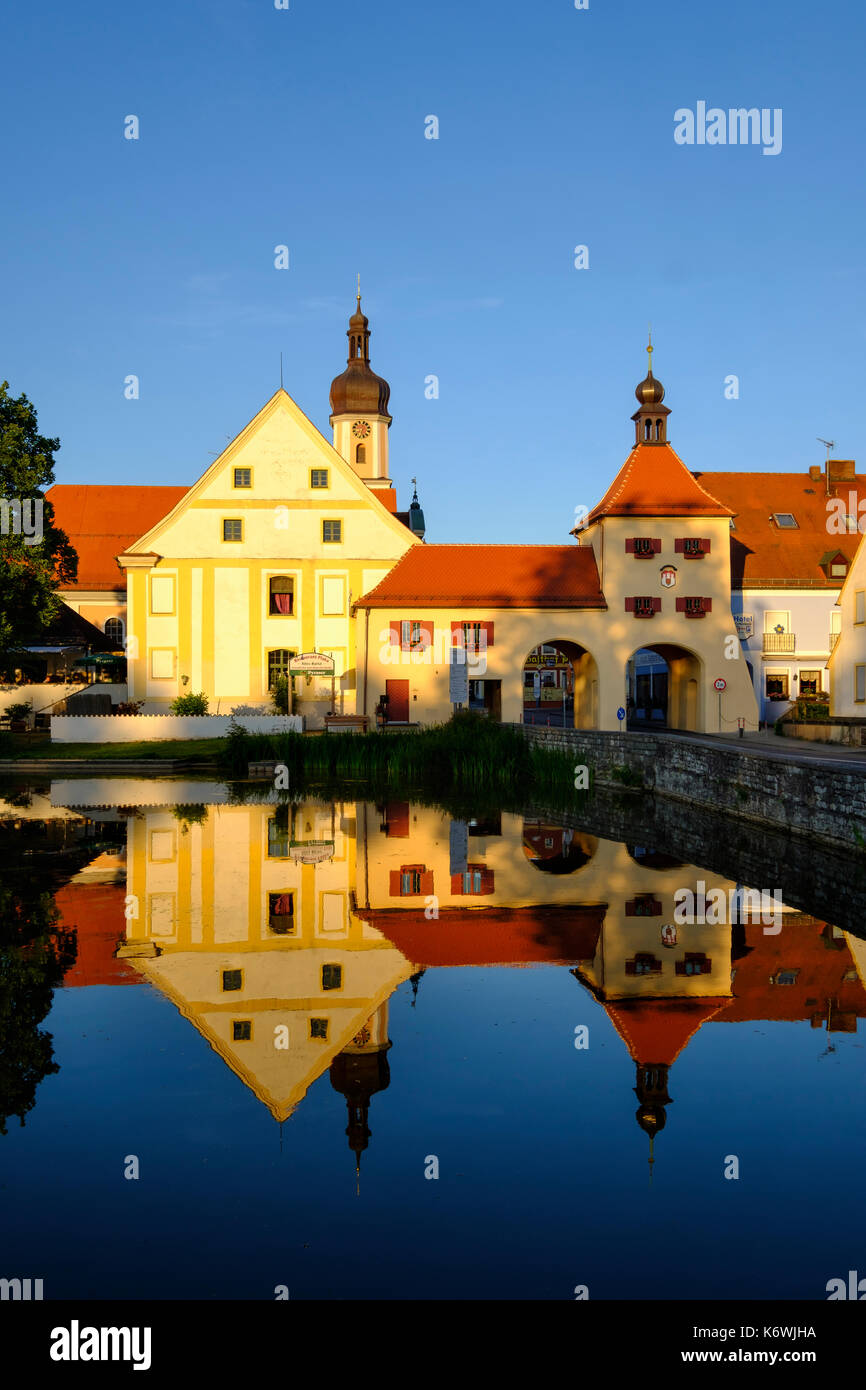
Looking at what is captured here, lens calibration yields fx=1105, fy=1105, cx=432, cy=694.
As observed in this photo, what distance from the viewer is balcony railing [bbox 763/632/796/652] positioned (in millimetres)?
50656

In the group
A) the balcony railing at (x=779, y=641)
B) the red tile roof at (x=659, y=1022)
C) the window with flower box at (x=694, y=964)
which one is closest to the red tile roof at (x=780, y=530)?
the balcony railing at (x=779, y=641)

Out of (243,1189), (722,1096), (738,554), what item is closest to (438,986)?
(722,1096)

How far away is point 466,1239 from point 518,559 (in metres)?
42.1

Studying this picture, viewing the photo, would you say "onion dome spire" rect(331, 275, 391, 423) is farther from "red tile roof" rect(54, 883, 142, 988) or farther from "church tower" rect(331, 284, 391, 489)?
"red tile roof" rect(54, 883, 142, 988)

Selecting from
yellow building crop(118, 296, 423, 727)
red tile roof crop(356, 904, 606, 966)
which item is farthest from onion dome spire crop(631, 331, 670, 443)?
red tile roof crop(356, 904, 606, 966)

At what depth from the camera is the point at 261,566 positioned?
156ft

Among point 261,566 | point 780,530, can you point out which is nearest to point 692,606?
point 780,530

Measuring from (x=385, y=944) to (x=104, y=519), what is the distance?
56.3 m

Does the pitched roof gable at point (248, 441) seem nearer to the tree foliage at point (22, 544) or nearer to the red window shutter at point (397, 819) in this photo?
the tree foliage at point (22, 544)

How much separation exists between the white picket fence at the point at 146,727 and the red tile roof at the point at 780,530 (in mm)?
22470

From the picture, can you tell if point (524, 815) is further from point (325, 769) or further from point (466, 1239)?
point (466, 1239)

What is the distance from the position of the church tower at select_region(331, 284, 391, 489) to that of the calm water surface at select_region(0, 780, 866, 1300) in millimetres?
58691

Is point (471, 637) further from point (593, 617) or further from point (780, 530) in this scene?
point (780, 530)
